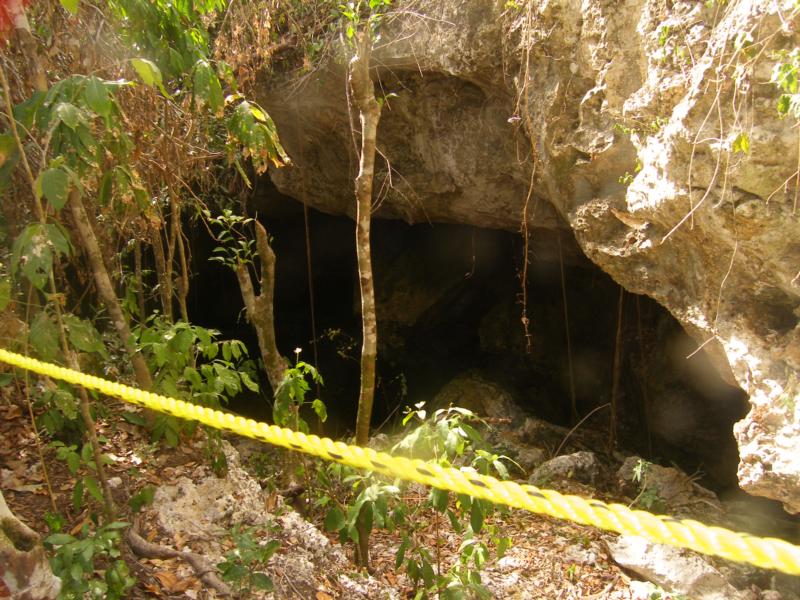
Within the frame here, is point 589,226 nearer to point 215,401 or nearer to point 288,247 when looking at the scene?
point 215,401

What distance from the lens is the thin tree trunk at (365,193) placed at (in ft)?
9.45

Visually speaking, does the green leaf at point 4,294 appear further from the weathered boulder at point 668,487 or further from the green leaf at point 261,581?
the weathered boulder at point 668,487

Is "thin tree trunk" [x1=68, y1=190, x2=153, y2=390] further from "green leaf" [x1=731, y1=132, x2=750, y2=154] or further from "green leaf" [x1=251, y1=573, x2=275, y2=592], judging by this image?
"green leaf" [x1=731, y1=132, x2=750, y2=154]

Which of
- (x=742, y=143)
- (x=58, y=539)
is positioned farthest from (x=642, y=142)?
(x=58, y=539)

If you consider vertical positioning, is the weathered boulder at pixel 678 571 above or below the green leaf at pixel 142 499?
below

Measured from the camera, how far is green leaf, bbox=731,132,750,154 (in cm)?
242

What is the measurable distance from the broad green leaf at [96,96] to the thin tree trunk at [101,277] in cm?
55

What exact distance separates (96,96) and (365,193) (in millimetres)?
1292

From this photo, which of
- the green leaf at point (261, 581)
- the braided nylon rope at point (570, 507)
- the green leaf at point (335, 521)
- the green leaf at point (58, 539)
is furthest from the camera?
the green leaf at point (335, 521)

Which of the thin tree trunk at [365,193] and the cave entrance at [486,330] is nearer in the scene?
the thin tree trunk at [365,193]

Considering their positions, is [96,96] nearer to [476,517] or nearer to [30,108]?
[30,108]

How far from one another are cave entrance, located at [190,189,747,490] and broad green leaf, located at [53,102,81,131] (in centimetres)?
428

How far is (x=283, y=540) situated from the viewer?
3.06m

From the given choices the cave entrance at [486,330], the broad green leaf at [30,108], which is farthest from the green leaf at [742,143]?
the cave entrance at [486,330]
